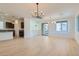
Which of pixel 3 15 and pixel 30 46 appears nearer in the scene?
pixel 3 15

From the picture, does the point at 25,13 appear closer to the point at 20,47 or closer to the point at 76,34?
the point at 20,47

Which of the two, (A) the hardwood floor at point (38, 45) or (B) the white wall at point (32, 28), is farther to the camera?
(B) the white wall at point (32, 28)

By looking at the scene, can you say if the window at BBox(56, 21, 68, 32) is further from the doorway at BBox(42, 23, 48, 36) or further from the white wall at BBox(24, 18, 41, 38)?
the white wall at BBox(24, 18, 41, 38)

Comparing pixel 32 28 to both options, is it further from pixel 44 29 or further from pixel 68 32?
pixel 68 32

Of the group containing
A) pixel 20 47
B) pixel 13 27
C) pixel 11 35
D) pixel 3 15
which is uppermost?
pixel 3 15

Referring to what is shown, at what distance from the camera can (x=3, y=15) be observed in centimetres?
338

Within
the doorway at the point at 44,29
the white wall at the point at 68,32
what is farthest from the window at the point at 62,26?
the doorway at the point at 44,29

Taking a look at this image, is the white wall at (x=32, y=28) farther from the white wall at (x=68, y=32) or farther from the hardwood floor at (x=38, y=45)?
the white wall at (x=68, y=32)

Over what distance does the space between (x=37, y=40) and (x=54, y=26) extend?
761 mm

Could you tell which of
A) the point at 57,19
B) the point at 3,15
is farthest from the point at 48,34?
the point at 3,15

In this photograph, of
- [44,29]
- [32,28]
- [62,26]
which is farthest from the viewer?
[32,28]

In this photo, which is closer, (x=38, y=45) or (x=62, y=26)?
(x=62, y=26)

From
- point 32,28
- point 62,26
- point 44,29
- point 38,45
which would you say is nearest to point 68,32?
point 62,26

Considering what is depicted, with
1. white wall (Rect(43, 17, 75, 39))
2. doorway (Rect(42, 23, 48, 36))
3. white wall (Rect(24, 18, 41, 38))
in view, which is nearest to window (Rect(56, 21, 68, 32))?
white wall (Rect(43, 17, 75, 39))
